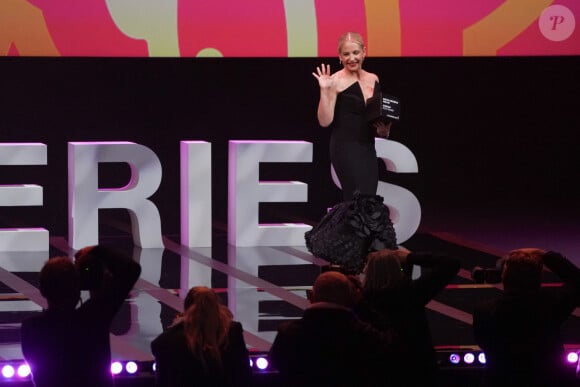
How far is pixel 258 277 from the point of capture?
27.5 ft

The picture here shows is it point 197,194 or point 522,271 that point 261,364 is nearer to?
point 522,271

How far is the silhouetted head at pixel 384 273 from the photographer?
4.64 meters

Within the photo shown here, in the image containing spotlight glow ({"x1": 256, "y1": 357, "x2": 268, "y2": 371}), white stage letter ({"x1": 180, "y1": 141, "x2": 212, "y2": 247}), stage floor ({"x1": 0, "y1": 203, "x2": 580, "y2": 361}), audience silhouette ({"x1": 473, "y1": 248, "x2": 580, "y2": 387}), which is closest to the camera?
audience silhouette ({"x1": 473, "y1": 248, "x2": 580, "y2": 387})

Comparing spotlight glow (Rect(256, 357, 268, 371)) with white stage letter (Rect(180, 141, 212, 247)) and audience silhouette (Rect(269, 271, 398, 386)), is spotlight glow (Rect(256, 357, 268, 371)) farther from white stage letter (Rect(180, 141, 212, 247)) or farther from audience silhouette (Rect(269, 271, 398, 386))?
white stage letter (Rect(180, 141, 212, 247))

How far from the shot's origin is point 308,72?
11.2 meters

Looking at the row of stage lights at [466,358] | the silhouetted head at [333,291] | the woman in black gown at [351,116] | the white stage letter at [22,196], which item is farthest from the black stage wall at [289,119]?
the silhouetted head at [333,291]

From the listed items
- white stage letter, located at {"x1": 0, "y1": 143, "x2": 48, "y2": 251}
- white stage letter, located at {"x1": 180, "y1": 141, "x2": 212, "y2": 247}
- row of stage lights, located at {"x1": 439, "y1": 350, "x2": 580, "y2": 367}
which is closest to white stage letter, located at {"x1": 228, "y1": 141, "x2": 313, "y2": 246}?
white stage letter, located at {"x1": 180, "y1": 141, "x2": 212, "y2": 247}

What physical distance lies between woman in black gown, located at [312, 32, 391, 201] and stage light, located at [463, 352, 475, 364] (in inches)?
116

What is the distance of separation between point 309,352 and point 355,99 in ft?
13.7

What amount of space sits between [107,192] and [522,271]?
18.4ft

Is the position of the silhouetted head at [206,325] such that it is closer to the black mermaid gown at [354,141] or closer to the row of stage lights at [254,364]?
the row of stage lights at [254,364]

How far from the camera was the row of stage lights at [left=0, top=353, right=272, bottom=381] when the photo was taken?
5.09 meters

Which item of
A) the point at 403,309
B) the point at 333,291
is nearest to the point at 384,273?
the point at 403,309

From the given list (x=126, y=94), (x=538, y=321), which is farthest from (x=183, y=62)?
(x=538, y=321)
